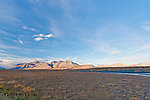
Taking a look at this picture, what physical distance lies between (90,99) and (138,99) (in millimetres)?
5825

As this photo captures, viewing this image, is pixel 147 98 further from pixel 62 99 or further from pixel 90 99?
pixel 62 99

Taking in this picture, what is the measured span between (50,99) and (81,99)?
366 cm

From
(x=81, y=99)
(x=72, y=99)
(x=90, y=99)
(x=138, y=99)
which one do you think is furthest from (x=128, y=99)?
(x=72, y=99)

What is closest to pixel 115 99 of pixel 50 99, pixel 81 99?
pixel 81 99

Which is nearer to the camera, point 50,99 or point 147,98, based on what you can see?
point 50,99

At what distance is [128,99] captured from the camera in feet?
36.4

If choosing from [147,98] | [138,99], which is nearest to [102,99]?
[138,99]

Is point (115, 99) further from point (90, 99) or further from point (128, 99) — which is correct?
point (90, 99)

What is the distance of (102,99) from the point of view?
10.9 meters

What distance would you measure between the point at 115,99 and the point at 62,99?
21.1 ft

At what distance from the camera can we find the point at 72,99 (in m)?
10.9

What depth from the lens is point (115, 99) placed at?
1109 cm

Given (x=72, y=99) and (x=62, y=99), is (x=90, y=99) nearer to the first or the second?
(x=72, y=99)

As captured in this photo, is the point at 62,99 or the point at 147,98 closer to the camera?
the point at 62,99
